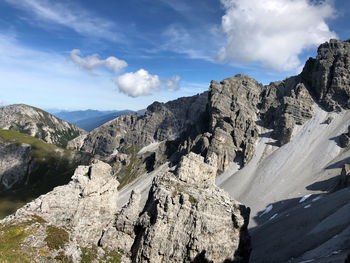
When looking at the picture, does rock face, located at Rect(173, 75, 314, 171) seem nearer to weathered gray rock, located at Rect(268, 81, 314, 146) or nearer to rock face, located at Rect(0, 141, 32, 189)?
weathered gray rock, located at Rect(268, 81, 314, 146)

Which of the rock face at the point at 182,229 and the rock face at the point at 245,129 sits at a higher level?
the rock face at the point at 245,129

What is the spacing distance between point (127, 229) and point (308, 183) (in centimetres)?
11270

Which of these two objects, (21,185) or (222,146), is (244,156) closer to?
(222,146)

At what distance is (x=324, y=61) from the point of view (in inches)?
7205

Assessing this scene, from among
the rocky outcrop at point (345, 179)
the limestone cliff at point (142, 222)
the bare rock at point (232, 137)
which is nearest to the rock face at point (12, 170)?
the bare rock at point (232, 137)

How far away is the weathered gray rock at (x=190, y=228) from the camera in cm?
3450

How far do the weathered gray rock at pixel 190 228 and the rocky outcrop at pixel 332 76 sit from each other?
173 meters

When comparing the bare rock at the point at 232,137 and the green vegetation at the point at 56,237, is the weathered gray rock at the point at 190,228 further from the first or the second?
the bare rock at the point at 232,137

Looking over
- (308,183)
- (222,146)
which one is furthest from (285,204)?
(222,146)

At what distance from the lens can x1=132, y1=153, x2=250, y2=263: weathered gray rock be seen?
3450 cm

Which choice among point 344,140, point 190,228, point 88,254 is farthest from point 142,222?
point 344,140

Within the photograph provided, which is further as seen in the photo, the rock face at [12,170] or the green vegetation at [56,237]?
the rock face at [12,170]

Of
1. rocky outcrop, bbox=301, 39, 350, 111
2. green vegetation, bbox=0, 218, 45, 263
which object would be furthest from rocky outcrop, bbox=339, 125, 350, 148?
green vegetation, bbox=0, 218, 45, 263

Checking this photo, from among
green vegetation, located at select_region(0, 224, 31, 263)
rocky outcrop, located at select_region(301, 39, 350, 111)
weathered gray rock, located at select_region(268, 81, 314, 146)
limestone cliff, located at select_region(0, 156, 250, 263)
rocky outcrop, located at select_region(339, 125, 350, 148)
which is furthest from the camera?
rocky outcrop, located at select_region(301, 39, 350, 111)
